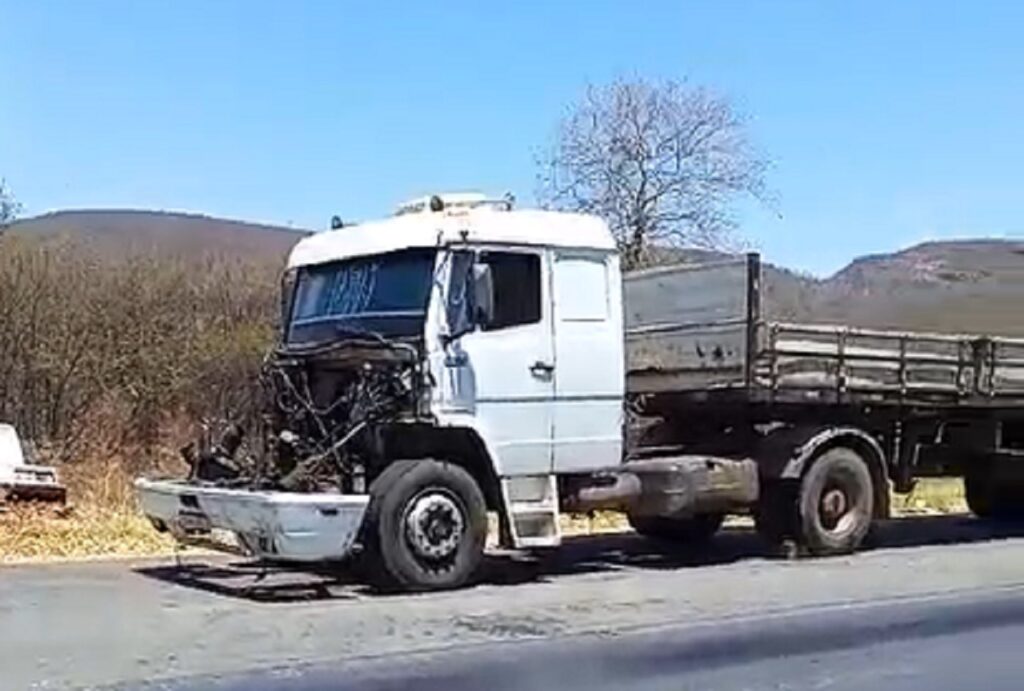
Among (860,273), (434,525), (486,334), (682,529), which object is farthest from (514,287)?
(860,273)

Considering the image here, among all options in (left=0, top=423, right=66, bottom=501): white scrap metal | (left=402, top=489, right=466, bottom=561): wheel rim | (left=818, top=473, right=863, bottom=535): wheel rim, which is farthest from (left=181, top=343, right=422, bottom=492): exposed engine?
(left=818, top=473, right=863, bottom=535): wheel rim

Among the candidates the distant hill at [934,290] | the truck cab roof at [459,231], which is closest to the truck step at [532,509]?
the truck cab roof at [459,231]

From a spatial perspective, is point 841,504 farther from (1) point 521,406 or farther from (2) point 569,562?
(1) point 521,406

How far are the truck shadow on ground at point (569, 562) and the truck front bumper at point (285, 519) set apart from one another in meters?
0.53

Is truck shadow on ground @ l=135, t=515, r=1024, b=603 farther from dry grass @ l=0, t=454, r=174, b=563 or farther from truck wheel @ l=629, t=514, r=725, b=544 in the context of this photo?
dry grass @ l=0, t=454, r=174, b=563

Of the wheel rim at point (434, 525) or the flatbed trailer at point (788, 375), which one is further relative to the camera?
the flatbed trailer at point (788, 375)

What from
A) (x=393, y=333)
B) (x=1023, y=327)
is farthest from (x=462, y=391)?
(x=1023, y=327)

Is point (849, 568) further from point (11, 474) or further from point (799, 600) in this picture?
point (11, 474)

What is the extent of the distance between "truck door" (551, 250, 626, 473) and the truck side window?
0.67 ft

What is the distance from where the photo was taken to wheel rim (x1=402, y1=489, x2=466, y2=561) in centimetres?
1412

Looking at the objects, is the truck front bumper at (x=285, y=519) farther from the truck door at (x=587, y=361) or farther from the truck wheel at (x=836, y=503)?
the truck wheel at (x=836, y=503)

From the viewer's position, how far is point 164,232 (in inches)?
1057

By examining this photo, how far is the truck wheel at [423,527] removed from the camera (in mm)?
13945

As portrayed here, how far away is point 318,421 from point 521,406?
5.53 ft
